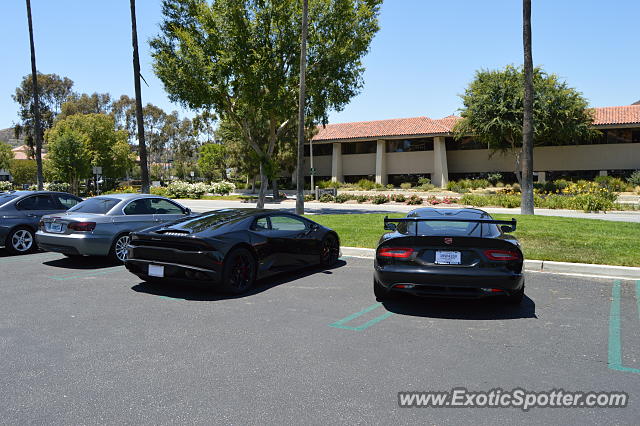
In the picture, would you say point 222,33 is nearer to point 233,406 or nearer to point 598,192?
point 598,192

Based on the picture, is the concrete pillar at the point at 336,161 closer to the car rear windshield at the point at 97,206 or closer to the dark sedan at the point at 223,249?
the car rear windshield at the point at 97,206

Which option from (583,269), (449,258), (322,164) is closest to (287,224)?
(449,258)

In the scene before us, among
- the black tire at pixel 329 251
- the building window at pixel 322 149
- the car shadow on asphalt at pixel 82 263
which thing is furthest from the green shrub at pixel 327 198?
the black tire at pixel 329 251

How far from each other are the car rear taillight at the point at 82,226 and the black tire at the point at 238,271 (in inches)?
141

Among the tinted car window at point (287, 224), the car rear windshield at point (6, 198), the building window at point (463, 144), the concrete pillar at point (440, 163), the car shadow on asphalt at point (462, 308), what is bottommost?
the car shadow on asphalt at point (462, 308)

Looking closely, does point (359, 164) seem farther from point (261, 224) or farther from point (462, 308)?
point (462, 308)

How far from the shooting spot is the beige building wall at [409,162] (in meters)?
45.7

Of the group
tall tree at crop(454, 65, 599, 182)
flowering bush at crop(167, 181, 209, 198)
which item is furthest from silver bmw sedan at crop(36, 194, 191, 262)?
flowering bush at crop(167, 181, 209, 198)

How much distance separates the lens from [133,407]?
3.46 meters

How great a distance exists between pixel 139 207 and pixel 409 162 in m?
39.2

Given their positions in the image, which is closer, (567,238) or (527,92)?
(567,238)

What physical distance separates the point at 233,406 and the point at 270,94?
22.5 m

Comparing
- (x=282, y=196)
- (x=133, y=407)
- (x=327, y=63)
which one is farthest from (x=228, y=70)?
(x=133, y=407)

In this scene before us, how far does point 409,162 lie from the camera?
46.7m
